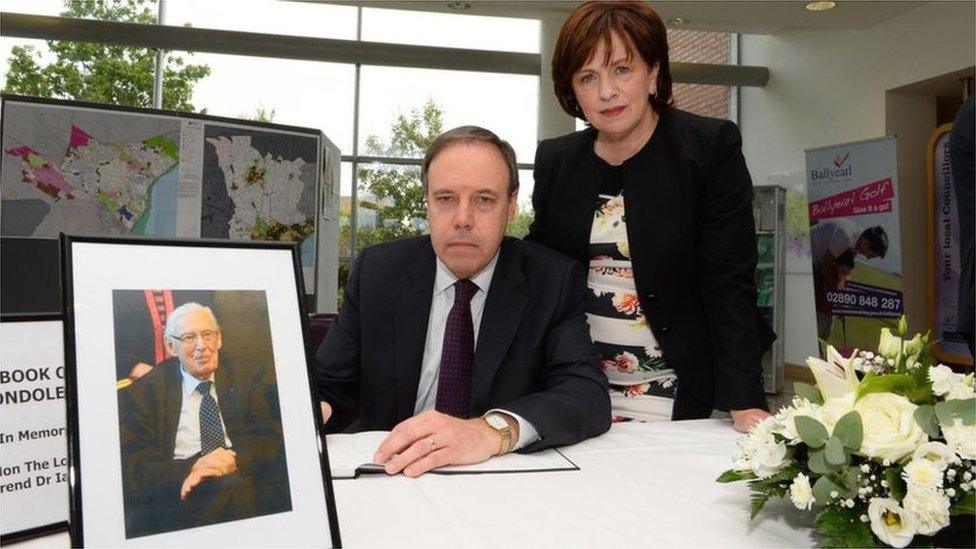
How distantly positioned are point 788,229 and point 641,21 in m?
8.22

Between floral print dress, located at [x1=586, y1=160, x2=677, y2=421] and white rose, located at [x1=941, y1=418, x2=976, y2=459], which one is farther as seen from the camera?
floral print dress, located at [x1=586, y1=160, x2=677, y2=421]

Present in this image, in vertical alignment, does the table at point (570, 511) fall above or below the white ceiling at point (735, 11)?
below

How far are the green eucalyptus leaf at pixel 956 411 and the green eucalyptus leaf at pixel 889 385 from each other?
0.17 ft

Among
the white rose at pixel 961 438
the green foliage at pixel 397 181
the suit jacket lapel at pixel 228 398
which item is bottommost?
the white rose at pixel 961 438

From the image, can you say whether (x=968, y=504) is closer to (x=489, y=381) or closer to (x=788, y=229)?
(x=489, y=381)

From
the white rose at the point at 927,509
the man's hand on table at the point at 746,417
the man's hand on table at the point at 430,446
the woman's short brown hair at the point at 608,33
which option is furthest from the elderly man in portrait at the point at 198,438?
the woman's short brown hair at the point at 608,33

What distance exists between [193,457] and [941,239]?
7.81 meters

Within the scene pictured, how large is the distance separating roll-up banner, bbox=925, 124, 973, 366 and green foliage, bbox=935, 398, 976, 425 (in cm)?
665

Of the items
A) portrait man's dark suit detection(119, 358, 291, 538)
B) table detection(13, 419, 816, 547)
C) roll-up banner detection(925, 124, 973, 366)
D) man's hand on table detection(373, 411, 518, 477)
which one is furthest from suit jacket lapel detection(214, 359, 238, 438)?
roll-up banner detection(925, 124, 973, 366)

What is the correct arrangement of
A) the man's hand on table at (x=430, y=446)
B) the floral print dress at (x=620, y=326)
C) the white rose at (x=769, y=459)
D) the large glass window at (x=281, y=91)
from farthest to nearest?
the large glass window at (x=281, y=91) < the floral print dress at (x=620, y=326) < the man's hand on table at (x=430, y=446) < the white rose at (x=769, y=459)

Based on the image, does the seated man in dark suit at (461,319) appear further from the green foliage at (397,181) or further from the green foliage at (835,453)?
the green foliage at (397,181)

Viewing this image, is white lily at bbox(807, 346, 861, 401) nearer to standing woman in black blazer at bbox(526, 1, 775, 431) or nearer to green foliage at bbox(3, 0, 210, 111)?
standing woman in black blazer at bbox(526, 1, 775, 431)

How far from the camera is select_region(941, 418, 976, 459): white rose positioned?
76 centimetres

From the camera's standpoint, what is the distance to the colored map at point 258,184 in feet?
8.68
